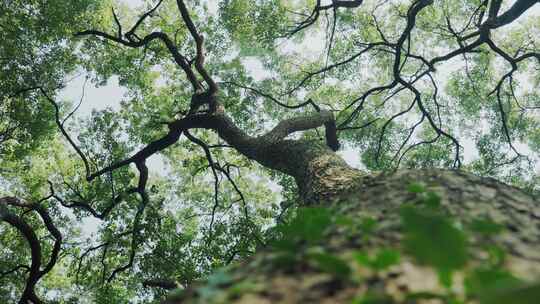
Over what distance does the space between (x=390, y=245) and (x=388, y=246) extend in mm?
16

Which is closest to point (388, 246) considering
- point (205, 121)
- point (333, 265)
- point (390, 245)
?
point (390, 245)

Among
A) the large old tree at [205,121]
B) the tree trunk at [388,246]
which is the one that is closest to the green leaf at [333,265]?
the tree trunk at [388,246]

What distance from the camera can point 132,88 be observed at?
12727 mm

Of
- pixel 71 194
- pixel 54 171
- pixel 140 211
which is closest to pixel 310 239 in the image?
pixel 140 211

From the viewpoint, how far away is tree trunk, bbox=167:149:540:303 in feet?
4.86

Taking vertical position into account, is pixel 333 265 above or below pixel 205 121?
below

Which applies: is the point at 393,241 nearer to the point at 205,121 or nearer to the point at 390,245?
the point at 390,245

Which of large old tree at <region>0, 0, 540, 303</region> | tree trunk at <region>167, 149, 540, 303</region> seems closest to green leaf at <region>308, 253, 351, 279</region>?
tree trunk at <region>167, 149, 540, 303</region>

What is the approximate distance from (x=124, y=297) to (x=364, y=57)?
9.37 m

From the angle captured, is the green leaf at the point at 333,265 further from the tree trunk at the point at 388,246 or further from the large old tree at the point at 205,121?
the large old tree at the point at 205,121

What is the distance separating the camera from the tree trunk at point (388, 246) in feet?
4.86

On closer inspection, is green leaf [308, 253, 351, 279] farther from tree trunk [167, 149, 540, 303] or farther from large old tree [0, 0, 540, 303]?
large old tree [0, 0, 540, 303]

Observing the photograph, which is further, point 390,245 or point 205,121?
point 205,121

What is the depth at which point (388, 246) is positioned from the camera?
5.83ft
